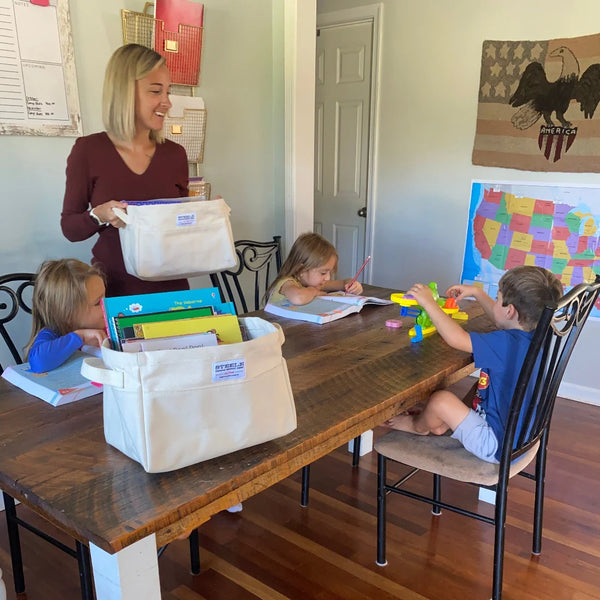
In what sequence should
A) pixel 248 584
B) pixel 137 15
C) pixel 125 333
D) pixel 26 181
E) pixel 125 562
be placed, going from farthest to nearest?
pixel 137 15 → pixel 26 181 → pixel 248 584 → pixel 125 333 → pixel 125 562

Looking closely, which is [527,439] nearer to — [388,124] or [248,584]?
[248,584]

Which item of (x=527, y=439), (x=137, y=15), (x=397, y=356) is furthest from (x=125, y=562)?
(x=137, y=15)

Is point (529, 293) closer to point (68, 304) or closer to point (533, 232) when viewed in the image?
point (68, 304)

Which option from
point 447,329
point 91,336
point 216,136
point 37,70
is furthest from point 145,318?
point 216,136

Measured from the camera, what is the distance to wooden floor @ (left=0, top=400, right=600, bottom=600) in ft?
5.82

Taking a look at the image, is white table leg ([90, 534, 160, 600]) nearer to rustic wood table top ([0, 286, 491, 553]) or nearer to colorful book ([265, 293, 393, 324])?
rustic wood table top ([0, 286, 491, 553])

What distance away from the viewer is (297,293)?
2.23 meters

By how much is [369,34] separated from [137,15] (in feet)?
5.96

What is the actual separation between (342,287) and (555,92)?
1.59 meters

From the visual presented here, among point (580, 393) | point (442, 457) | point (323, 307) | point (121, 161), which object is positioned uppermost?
point (121, 161)

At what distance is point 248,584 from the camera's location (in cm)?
179

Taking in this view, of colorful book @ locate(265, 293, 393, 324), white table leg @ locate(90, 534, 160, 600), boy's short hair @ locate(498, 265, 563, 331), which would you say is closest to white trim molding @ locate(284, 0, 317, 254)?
colorful book @ locate(265, 293, 393, 324)

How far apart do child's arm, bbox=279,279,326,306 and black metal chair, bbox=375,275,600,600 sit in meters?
0.66

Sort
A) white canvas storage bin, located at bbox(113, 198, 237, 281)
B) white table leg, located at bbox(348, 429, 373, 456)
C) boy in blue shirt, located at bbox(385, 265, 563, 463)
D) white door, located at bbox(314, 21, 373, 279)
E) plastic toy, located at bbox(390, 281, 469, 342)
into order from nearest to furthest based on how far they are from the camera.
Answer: boy in blue shirt, located at bbox(385, 265, 563, 463) → white canvas storage bin, located at bbox(113, 198, 237, 281) → plastic toy, located at bbox(390, 281, 469, 342) → white table leg, located at bbox(348, 429, 373, 456) → white door, located at bbox(314, 21, 373, 279)
